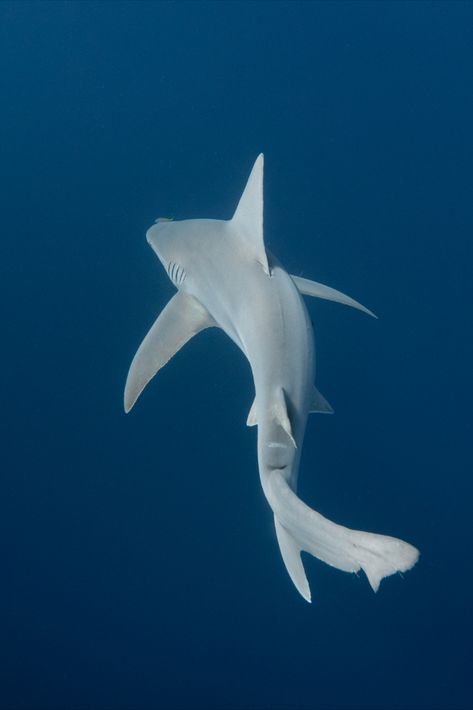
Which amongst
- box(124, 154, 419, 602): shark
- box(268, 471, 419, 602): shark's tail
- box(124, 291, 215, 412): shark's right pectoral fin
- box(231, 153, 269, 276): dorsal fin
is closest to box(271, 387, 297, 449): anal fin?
box(124, 154, 419, 602): shark

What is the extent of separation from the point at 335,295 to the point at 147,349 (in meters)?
1.52

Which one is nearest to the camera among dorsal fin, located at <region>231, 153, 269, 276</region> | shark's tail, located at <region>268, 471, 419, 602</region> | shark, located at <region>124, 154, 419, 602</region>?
shark's tail, located at <region>268, 471, 419, 602</region>

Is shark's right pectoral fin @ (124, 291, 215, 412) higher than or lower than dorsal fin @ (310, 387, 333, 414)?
higher

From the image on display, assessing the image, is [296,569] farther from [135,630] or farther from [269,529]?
[135,630]

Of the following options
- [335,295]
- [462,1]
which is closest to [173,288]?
[335,295]

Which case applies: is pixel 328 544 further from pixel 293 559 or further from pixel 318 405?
pixel 318 405

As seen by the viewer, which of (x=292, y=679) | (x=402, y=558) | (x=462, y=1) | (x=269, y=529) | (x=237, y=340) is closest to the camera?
(x=402, y=558)

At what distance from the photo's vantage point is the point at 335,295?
5.10 metres

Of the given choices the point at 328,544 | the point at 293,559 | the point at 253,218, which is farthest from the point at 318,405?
the point at 328,544

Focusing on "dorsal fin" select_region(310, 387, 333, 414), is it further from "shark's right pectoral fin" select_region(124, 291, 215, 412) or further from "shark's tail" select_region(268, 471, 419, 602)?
"shark's right pectoral fin" select_region(124, 291, 215, 412)

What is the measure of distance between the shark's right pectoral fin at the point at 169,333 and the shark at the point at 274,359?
2 centimetres

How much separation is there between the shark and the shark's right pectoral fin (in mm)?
17

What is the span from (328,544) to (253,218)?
6.49ft

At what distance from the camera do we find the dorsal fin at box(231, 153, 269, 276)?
3.81 meters
